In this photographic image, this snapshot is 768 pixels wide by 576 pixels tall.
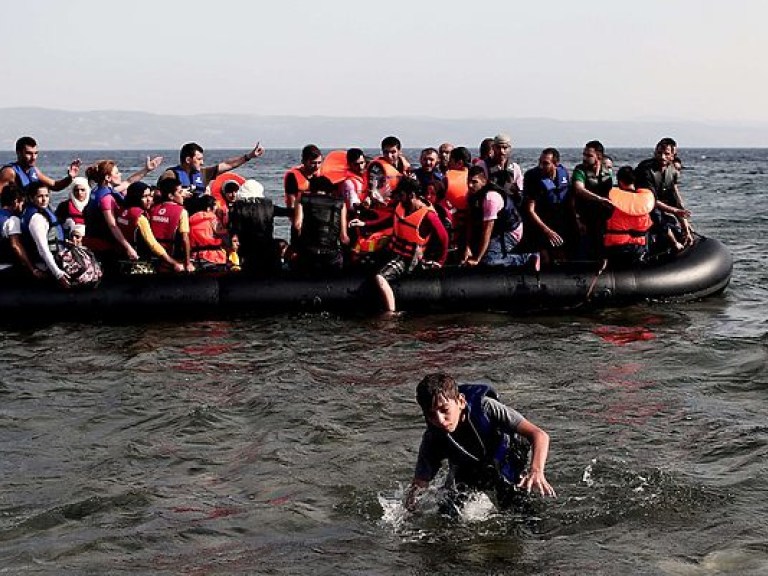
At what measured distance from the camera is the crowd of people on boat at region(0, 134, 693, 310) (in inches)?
396

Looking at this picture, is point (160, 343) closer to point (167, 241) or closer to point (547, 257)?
point (167, 241)

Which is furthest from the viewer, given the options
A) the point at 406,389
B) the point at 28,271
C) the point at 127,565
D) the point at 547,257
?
the point at 547,257

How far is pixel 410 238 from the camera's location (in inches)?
404

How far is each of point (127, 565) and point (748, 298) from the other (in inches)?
344

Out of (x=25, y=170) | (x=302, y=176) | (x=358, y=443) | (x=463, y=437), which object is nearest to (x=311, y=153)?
(x=302, y=176)

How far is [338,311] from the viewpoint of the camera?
1042cm

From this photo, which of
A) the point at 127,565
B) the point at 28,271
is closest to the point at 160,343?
the point at 28,271

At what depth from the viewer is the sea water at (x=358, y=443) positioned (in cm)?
516

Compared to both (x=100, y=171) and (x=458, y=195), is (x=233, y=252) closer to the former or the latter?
(x=100, y=171)

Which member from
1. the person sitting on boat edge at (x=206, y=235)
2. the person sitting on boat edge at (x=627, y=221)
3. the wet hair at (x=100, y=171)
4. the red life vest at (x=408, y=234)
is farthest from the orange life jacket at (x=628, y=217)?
the wet hair at (x=100, y=171)

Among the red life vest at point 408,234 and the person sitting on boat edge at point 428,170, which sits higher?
the person sitting on boat edge at point 428,170

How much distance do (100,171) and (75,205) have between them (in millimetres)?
431

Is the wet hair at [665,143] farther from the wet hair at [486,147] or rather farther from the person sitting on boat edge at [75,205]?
the person sitting on boat edge at [75,205]

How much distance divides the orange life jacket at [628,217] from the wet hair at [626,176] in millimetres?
95
